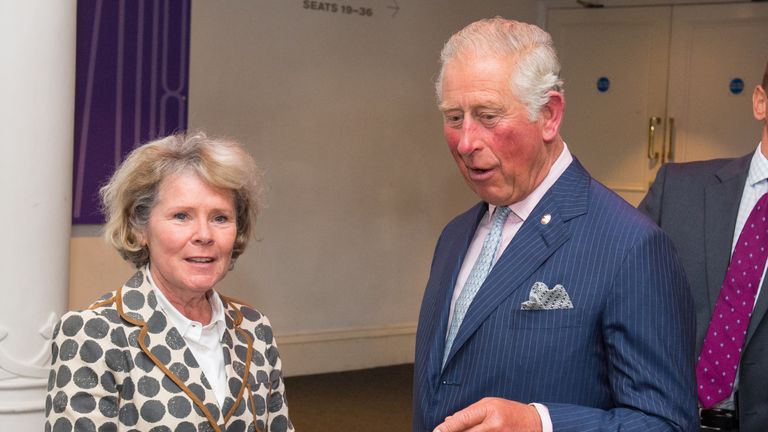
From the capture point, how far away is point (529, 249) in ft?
6.68

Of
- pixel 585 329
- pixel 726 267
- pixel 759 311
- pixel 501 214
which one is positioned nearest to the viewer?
pixel 585 329

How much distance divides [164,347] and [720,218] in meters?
1.45

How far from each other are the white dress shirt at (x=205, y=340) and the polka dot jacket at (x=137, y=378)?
0.07 feet

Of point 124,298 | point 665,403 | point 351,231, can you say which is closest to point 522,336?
point 665,403

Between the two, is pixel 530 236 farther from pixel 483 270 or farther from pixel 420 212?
pixel 420 212

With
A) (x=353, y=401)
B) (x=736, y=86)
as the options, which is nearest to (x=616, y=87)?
(x=736, y=86)

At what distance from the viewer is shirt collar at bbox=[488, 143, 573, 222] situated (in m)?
2.10

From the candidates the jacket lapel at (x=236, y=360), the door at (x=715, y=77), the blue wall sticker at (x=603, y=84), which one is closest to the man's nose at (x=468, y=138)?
the jacket lapel at (x=236, y=360)

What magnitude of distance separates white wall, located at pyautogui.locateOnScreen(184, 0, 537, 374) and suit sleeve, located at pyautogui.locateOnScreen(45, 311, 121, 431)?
4748mm

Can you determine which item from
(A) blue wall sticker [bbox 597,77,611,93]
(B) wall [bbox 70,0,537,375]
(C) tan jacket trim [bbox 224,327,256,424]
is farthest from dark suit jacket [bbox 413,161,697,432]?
(A) blue wall sticker [bbox 597,77,611,93]

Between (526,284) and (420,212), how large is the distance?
6313mm

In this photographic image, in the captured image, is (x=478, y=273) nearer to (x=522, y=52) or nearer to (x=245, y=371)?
(x=522, y=52)

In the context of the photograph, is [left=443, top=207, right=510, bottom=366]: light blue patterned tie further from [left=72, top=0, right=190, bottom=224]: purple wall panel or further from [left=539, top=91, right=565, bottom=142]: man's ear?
[left=72, top=0, right=190, bottom=224]: purple wall panel

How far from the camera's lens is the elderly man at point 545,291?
1898 mm
